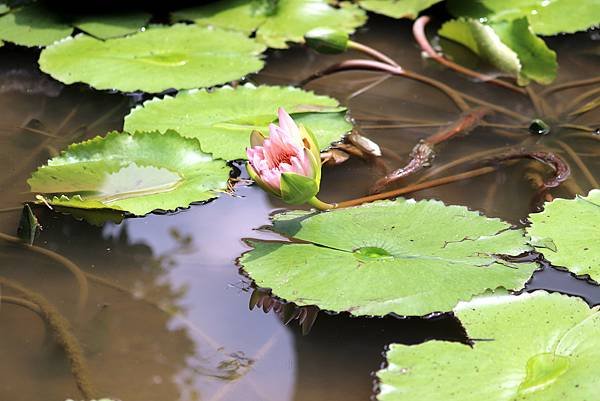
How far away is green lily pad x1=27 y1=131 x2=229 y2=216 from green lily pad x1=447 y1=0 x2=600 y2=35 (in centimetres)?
119

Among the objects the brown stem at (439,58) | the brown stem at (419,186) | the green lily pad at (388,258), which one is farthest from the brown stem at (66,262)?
the brown stem at (439,58)

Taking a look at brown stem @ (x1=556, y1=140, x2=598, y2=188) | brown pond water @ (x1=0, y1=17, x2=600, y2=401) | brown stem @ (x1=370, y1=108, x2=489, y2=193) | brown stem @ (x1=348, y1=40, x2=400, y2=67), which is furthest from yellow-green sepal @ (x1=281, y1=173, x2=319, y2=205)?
brown stem @ (x1=348, y1=40, x2=400, y2=67)

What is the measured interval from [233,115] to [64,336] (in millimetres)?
760

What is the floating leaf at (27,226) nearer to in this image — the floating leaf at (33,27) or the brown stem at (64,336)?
the brown stem at (64,336)

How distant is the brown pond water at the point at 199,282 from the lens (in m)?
1.33

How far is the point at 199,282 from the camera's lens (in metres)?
1.55

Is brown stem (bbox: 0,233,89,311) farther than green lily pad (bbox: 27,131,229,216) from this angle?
No

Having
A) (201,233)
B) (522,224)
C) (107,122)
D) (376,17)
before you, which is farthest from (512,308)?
(376,17)

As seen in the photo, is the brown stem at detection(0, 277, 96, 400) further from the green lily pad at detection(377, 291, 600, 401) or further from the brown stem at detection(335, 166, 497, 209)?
the brown stem at detection(335, 166, 497, 209)

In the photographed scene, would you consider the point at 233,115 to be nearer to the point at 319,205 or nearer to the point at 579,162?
the point at 319,205

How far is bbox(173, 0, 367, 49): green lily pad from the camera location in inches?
99.2

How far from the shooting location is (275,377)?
1328 millimetres

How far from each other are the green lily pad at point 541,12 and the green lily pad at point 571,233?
0.98 meters

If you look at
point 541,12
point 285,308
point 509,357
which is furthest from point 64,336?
point 541,12
